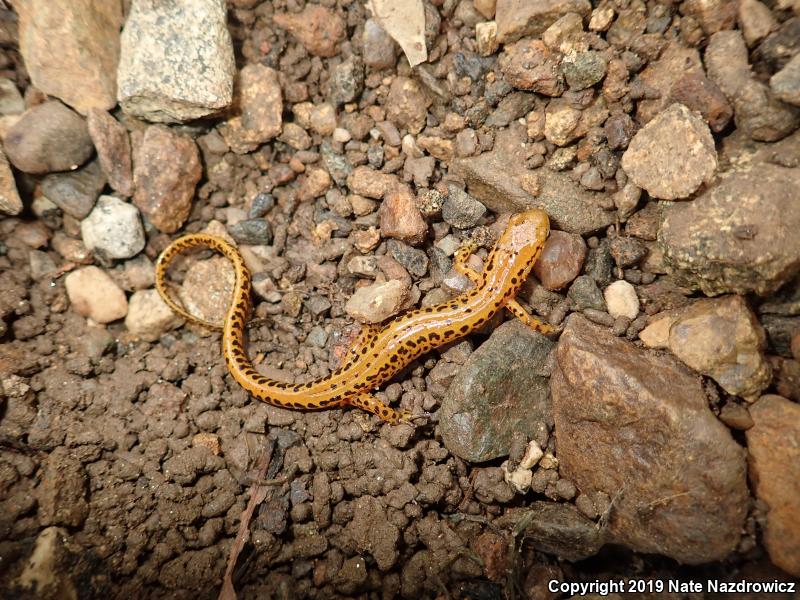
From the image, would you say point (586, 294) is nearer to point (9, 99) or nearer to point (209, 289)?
point (209, 289)

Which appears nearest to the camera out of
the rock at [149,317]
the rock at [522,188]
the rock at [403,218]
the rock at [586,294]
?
the rock at [586,294]

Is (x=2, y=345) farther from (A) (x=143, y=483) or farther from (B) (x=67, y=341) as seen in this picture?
(A) (x=143, y=483)

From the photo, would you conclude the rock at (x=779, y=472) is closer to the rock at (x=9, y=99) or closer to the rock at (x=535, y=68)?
the rock at (x=535, y=68)

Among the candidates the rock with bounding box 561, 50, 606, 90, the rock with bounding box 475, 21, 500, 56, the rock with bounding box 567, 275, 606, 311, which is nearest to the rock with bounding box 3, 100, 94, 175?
the rock with bounding box 475, 21, 500, 56

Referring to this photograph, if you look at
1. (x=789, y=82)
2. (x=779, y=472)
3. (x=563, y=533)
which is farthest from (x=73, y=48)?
(x=779, y=472)

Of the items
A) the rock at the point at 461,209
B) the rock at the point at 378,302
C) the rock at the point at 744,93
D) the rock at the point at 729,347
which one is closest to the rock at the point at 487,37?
the rock at the point at 461,209

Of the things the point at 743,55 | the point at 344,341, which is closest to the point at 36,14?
the point at 344,341

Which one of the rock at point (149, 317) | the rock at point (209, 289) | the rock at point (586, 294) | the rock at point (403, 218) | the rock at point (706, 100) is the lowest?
the rock at point (149, 317)
